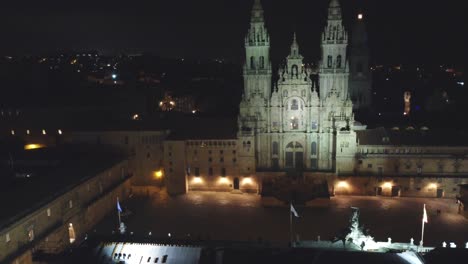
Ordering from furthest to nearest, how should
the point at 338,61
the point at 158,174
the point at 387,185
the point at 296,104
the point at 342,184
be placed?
the point at 158,174
the point at 296,104
the point at 338,61
the point at 342,184
the point at 387,185

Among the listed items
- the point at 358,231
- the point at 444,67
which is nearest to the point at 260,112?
the point at 358,231

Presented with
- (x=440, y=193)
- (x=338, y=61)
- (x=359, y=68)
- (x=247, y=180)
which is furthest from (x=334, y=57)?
(x=359, y=68)

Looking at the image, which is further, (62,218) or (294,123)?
(294,123)

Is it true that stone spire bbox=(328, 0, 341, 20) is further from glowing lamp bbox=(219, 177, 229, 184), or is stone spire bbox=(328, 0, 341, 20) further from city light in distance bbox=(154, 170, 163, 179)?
city light in distance bbox=(154, 170, 163, 179)

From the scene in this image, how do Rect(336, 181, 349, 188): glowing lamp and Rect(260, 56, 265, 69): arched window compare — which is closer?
Rect(336, 181, 349, 188): glowing lamp

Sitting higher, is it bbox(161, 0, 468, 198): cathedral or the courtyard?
bbox(161, 0, 468, 198): cathedral

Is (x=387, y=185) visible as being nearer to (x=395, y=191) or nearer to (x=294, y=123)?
(x=395, y=191)

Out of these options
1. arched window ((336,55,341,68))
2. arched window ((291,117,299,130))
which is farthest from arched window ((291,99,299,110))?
arched window ((336,55,341,68))
